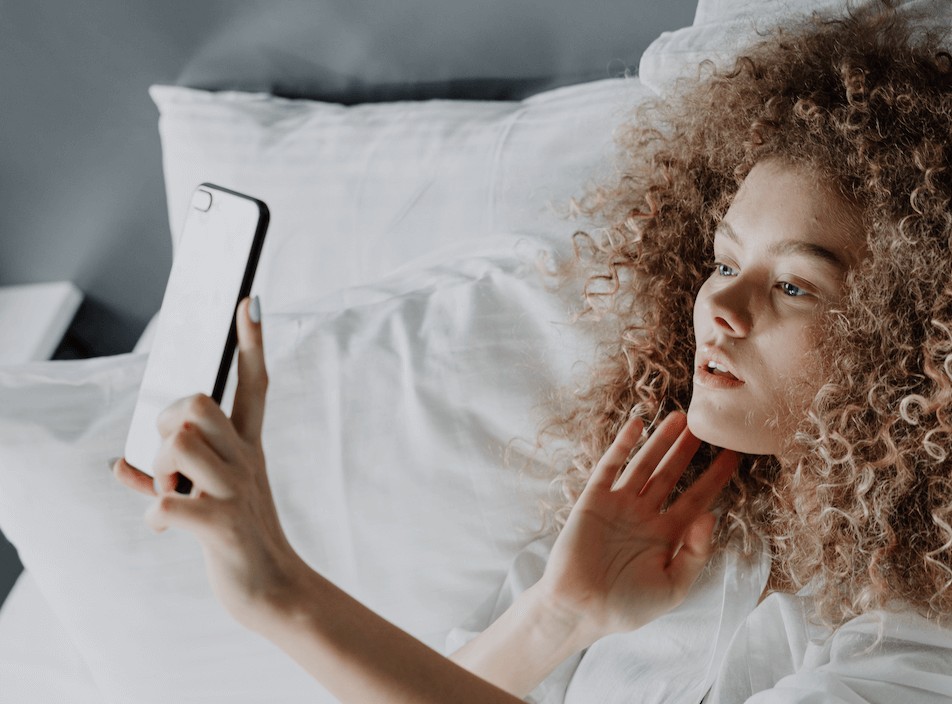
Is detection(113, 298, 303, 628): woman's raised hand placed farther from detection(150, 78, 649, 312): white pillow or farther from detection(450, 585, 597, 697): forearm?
detection(150, 78, 649, 312): white pillow

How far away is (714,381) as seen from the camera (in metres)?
0.85

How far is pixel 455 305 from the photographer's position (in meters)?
1.06

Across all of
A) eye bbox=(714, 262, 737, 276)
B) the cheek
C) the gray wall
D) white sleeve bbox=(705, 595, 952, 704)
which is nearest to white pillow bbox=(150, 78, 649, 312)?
the gray wall

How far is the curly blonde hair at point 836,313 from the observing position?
822mm

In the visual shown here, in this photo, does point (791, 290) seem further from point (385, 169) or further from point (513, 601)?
point (385, 169)

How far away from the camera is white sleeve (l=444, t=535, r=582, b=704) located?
101 centimetres

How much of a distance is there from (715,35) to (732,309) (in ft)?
1.33

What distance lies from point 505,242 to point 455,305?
103 mm

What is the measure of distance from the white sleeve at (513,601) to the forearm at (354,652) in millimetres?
352

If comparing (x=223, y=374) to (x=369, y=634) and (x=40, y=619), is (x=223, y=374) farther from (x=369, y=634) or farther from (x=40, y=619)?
(x=40, y=619)

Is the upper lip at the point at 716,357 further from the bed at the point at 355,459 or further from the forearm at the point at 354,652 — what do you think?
the forearm at the point at 354,652

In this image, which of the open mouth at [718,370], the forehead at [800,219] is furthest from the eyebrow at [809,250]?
the open mouth at [718,370]

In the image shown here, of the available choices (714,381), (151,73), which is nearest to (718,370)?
(714,381)

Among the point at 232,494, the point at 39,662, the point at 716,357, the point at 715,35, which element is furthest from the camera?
the point at 39,662
